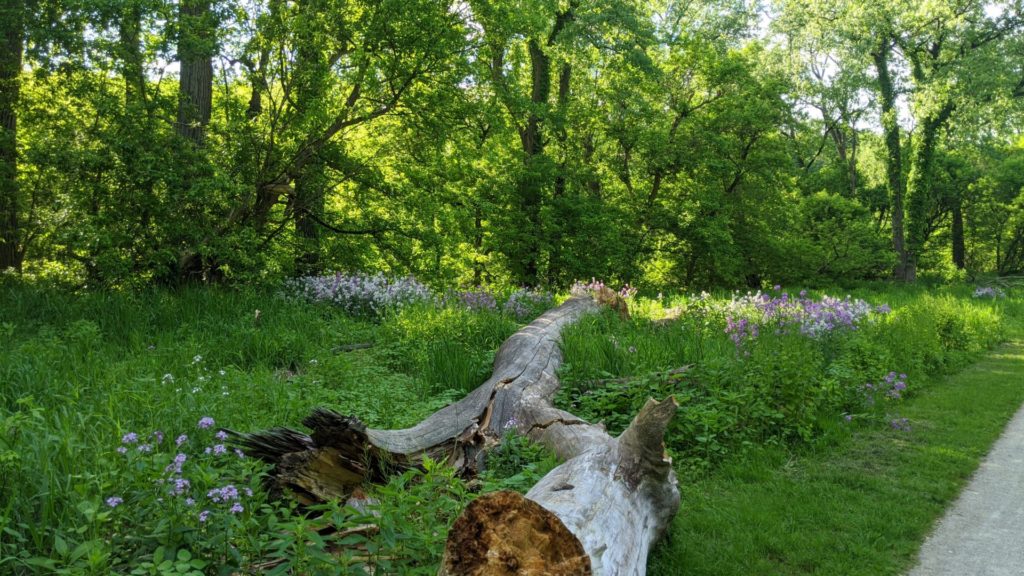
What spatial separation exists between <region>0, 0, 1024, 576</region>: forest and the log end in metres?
0.01

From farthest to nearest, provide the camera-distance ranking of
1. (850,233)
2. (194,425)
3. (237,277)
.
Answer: (850,233), (237,277), (194,425)

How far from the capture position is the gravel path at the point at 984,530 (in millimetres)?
3803

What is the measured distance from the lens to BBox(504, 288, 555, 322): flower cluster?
10127 millimetres

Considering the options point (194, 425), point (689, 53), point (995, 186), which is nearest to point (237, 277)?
point (194, 425)

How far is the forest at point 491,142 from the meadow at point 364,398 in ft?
4.04

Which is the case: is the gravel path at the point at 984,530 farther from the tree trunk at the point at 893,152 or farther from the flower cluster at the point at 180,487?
the tree trunk at the point at 893,152

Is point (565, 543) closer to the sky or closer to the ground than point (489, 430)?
closer to the sky

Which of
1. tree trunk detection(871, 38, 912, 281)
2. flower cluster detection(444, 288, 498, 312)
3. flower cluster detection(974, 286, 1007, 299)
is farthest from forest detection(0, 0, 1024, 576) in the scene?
tree trunk detection(871, 38, 912, 281)

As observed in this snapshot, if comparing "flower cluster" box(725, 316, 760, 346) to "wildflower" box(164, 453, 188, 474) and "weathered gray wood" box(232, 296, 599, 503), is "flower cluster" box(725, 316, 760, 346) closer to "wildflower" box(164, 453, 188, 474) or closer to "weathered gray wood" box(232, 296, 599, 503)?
"weathered gray wood" box(232, 296, 599, 503)

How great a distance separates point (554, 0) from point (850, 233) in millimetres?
11583

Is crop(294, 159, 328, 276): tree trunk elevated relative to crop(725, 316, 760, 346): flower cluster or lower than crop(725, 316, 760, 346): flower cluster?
elevated

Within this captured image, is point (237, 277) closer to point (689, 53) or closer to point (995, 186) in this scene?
point (689, 53)

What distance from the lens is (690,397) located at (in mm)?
5750

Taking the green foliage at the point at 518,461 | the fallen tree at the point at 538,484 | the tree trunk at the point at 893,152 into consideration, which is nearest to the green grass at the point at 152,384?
the fallen tree at the point at 538,484
